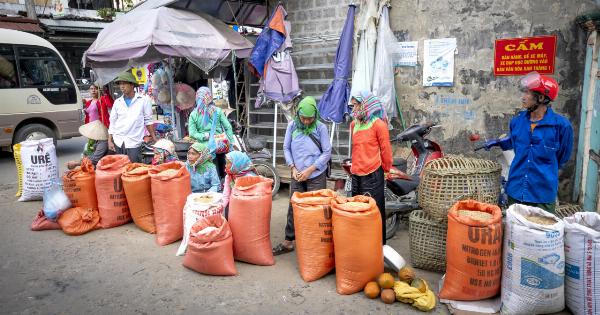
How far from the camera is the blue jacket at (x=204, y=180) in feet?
16.5

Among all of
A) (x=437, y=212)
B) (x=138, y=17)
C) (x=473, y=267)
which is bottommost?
(x=473, y=267)

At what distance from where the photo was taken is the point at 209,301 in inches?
132

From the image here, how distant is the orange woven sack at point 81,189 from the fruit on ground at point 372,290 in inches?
143

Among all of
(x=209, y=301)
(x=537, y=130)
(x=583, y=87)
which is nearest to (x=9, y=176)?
(x=209, y=301)

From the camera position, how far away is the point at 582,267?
2793 millimetres

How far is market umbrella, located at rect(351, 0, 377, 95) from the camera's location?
5.95 metres

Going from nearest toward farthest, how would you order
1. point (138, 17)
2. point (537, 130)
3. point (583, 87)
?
point (537, 130), point (583, 87), point (138, 17)

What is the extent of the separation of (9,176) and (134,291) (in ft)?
21.8

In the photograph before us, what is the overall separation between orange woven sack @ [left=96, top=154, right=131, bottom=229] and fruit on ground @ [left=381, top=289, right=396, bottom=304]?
11.0ft

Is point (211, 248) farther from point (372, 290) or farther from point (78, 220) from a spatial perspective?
point (78, 220)

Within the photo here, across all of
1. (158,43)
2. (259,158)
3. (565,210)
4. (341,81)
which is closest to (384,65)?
(341,81)

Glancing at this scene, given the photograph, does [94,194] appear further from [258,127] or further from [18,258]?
[258,127]

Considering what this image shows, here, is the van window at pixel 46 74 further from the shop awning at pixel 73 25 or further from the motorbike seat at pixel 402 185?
the shop awning at pixel 73 25

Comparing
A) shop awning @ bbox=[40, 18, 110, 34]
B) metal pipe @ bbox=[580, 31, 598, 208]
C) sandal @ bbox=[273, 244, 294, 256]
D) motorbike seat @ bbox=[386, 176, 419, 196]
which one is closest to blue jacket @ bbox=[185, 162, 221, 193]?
sandal @ bbox=[273, 244, 294, 256]
